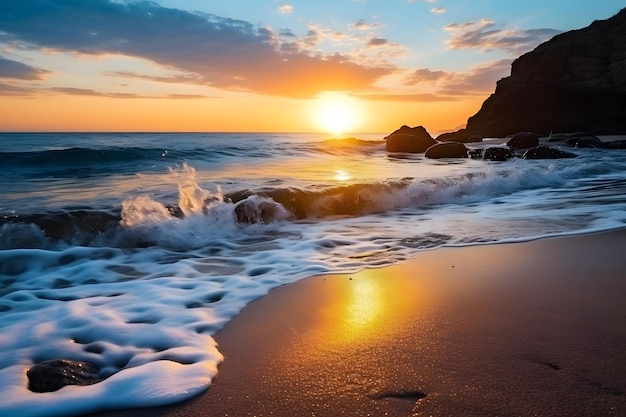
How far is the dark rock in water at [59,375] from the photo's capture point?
2.02 meters

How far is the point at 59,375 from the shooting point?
6.82 feet

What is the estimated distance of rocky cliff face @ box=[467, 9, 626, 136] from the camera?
43.0 m

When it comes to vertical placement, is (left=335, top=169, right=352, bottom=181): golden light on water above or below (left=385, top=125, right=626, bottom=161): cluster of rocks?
below

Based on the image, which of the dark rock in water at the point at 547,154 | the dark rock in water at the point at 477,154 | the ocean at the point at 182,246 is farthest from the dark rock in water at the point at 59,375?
the dark rock in water at the point at 477,154

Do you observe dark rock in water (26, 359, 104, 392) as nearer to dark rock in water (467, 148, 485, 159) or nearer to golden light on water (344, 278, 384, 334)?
golden light on water (344, 278, 384, 334)

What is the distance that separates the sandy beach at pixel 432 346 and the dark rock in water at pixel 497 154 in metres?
14.8

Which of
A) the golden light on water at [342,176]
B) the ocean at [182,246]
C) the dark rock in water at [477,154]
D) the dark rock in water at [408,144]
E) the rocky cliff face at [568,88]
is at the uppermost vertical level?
the rocky cliff face at [568,88]

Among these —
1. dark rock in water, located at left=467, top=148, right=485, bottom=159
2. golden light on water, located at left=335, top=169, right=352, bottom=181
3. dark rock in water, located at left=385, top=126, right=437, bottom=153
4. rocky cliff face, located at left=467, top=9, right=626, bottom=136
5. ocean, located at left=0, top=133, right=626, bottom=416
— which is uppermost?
rocky cliff face, located at left=467, top=9, right=626, bottom=136

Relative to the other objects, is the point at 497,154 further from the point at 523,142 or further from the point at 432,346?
the point at 432,346

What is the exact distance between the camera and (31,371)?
213cm

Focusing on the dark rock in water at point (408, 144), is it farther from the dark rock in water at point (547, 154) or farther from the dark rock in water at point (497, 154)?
the dark rock in water at point (547, 154)

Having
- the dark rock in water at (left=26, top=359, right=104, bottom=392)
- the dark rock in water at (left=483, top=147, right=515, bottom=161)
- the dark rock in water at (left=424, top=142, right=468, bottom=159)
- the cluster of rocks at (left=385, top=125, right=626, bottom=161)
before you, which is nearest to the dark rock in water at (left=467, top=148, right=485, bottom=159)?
the cluster of rocks at (left=385, top=125, right=626, bottom=161)

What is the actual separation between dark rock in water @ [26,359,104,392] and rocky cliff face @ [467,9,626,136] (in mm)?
48929

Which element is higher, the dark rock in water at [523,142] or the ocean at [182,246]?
the dark rock in water at [523,142]
